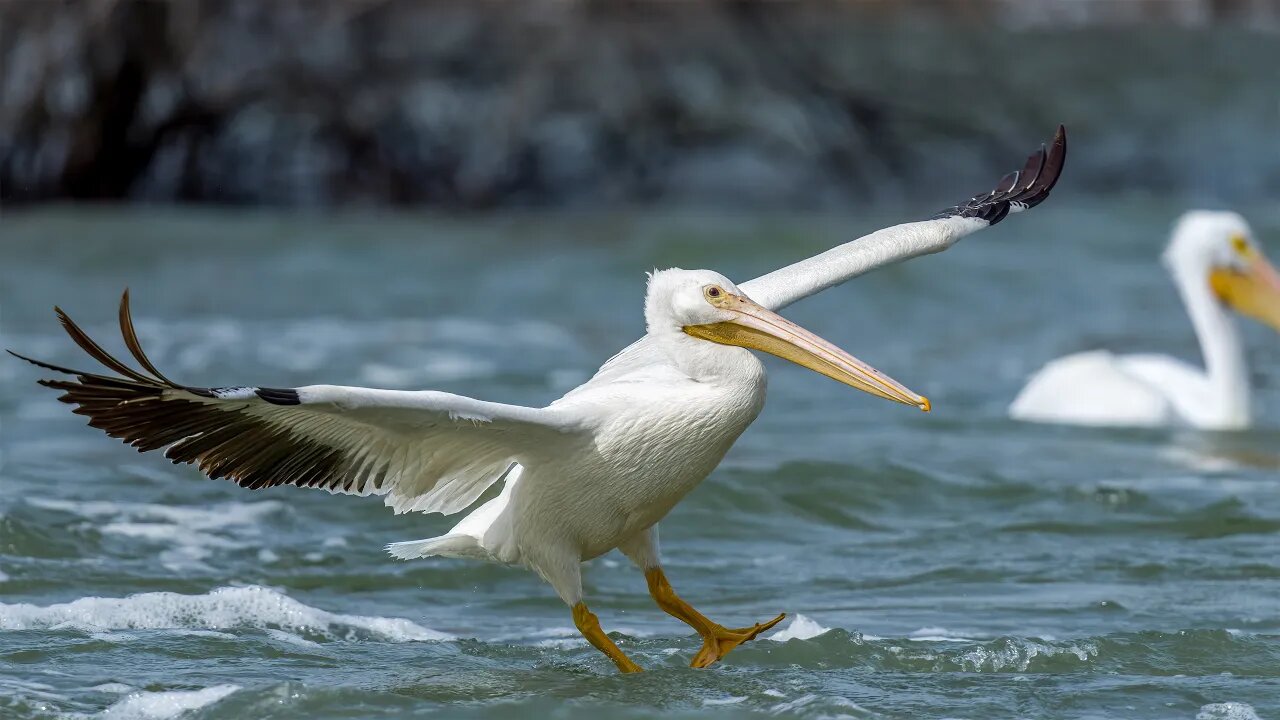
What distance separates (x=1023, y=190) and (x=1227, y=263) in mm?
3930

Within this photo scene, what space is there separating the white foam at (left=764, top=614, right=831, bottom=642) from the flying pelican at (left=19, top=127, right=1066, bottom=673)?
277 mm

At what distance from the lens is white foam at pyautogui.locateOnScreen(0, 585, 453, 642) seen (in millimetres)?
5598

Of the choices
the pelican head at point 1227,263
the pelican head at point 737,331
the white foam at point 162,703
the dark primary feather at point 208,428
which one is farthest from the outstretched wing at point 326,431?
the pelican head at point 1227,263

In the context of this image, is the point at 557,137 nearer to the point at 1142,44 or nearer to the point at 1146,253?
the point at 1146,253

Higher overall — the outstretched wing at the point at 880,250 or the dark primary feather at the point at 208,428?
the outstretched wing at the point at 880,250

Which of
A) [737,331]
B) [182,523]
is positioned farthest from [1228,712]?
[182,523]

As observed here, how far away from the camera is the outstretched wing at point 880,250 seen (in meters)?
5.70

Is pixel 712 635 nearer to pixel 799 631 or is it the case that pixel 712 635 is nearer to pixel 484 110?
pixel 799 631

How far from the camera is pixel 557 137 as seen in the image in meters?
15.7

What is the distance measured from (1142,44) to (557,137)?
6330mm

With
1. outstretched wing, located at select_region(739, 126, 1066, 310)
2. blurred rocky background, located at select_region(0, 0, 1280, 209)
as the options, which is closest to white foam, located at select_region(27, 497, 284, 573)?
outstretched wing, located at select_region(739, 126, 1066, 310)

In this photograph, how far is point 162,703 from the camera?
4.71 m

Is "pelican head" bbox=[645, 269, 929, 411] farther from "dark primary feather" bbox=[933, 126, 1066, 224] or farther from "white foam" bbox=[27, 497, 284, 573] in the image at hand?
"white foam" bbox=[27, 497, 284, 573]

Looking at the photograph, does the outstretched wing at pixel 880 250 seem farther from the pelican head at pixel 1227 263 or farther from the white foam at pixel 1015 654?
the pelican head at pixel 1227 263
